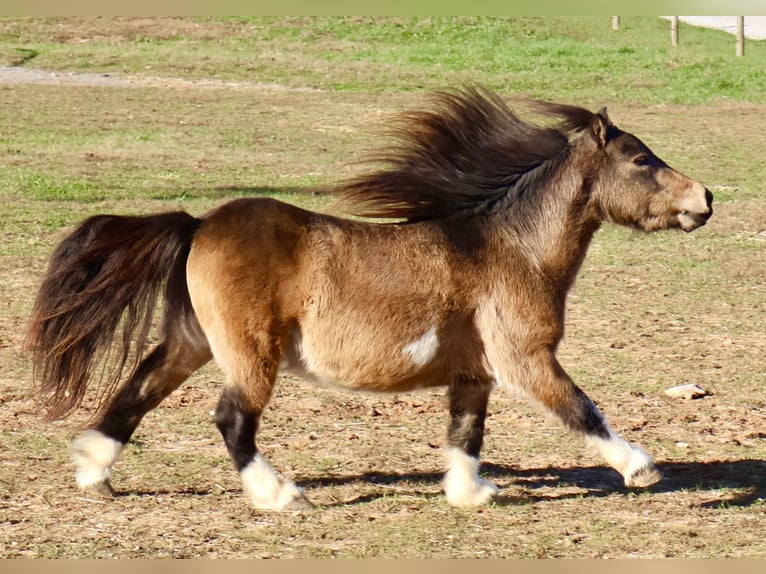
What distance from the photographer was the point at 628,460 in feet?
18.9

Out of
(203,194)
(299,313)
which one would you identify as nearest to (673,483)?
(299,313)

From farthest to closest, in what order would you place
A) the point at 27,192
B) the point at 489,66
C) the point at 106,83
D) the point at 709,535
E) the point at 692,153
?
the point at 489,66 → the point at 106,83 → the point at 692,153 → the point at 27,192 → the point at 709,535

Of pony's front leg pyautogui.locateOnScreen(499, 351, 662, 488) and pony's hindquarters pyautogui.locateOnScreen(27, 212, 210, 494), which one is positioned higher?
pony's hindquarters pyautogui.locateOnScreen(27, 212, 210, 494)

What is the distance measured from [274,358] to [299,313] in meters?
0.24

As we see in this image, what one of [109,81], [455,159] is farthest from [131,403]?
[109,81]

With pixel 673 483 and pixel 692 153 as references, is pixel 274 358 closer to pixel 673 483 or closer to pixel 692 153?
pixel 673 483

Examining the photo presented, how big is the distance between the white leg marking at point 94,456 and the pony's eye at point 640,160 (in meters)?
2.88

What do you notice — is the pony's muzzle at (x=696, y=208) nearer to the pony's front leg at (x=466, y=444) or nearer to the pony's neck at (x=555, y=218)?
the pony's neck at (x=555, y=218)

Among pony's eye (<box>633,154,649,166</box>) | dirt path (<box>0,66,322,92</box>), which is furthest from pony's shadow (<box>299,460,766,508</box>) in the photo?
dirt path (<box>0,66,322,92</box>)

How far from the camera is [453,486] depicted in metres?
6.02

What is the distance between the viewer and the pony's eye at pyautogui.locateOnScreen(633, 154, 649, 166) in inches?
248

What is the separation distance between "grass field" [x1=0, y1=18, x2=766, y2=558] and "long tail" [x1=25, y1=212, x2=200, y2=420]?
2.11 feet

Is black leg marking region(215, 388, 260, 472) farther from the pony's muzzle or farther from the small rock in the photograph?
the small rock

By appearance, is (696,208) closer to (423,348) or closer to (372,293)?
(423,348)
